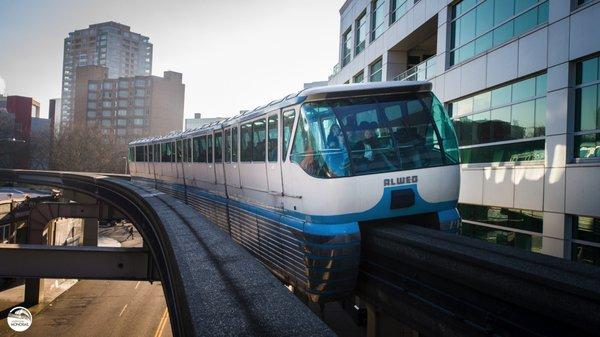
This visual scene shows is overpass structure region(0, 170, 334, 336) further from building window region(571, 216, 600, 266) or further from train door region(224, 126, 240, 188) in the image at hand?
building window region(571, 216, 600, 266)

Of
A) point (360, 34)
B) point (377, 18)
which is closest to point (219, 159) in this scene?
point (377, 18)

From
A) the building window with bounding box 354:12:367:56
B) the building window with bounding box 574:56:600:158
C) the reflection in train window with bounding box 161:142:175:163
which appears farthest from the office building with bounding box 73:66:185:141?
the building window with bounding box 574:56:600:158

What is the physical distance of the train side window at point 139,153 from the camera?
24.1 metres

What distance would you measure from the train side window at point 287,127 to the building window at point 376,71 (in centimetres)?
1377

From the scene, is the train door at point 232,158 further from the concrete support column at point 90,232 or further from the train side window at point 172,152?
the concrete support column at point 90,232

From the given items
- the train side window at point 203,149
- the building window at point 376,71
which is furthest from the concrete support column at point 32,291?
the building window at point 376,71

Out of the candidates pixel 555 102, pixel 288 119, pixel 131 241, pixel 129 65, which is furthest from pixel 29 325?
pixel 129 65

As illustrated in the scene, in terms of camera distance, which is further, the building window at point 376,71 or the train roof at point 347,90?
the building window at point 376,71

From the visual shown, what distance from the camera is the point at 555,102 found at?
966 cm

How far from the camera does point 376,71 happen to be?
20.6 metres

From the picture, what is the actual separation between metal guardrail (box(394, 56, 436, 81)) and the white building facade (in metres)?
0.07

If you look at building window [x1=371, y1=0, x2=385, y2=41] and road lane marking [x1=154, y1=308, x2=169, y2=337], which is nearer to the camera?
building window [x1=371, y1=0, x2=385, y2=41]

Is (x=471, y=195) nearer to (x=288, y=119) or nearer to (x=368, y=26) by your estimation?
(x=288, y=119)

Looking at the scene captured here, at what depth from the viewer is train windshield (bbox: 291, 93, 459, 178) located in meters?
6.26
